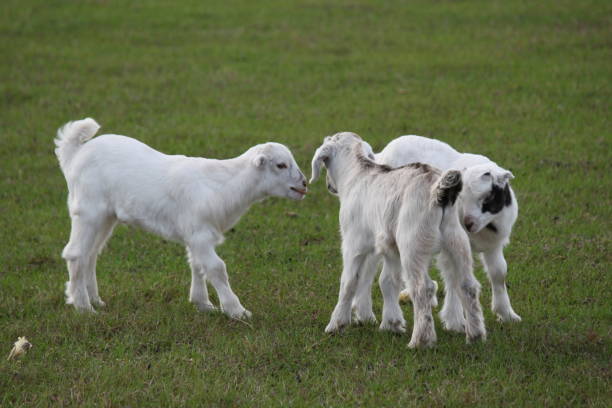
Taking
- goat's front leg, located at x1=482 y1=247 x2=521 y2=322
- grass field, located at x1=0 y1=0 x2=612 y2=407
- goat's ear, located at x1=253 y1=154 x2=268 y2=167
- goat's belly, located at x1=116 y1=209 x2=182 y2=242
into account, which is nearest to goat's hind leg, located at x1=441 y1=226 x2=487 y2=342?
grass field, located at x1=0 y1=0 x2=612 y2=407

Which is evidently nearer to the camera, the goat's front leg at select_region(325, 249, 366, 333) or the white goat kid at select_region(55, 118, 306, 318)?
the goat's front leg at select_region(325, 249, 366, 333)

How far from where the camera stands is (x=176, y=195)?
795 cm

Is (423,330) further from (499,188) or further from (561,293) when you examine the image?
(561,293)

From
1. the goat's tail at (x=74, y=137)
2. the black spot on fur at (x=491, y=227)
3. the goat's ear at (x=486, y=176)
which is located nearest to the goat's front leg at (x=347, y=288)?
the black spot on fur at (x=491, y=227)

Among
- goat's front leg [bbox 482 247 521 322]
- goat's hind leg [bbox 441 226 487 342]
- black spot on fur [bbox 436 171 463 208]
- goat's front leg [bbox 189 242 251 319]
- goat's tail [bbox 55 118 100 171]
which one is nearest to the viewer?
black spot on fur [bbox 436 171 463 208]

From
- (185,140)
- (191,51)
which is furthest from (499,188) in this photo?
(191,51)

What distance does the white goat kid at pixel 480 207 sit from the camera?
696 cm

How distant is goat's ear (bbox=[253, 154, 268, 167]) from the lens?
25.9 ft

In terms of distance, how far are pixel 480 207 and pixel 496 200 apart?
15cm

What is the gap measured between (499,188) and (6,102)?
12.1 meters

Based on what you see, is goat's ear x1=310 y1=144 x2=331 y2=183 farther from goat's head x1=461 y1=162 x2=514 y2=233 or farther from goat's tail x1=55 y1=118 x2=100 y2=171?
goat's tail x1=55 y1=118 x2=100 y2=171

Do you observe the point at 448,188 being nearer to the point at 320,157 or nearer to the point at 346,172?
the point at 346,172

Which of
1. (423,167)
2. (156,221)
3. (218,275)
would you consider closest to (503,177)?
(423,167)

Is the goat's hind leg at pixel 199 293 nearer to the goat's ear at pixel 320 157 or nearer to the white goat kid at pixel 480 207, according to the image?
the goat's ear at pixel 320 157
